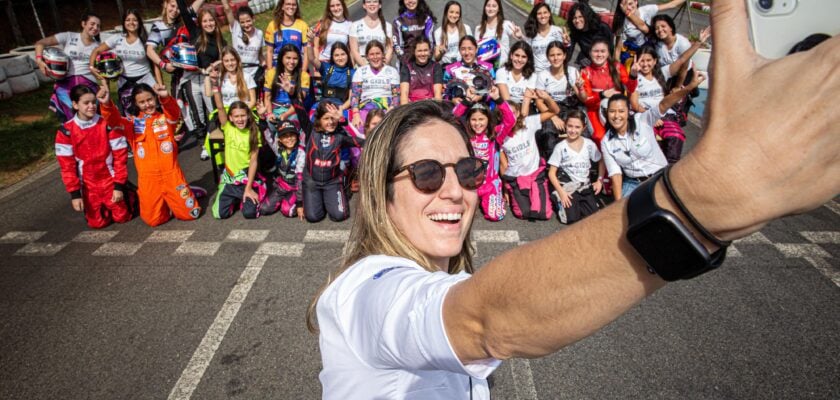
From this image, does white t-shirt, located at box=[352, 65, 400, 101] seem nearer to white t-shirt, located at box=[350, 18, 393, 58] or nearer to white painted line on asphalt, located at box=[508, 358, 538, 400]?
white t-shirt, located at box=[350, 18, 393, 58]

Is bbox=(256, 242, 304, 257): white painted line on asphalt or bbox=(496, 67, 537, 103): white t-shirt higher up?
bbox=(496, 67, 537, 103): white t-shirt

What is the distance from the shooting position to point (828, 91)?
0.53 m

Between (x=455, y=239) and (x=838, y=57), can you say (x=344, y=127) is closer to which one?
(x=455, y=239)

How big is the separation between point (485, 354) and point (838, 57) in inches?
25.3

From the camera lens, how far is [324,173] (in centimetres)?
593

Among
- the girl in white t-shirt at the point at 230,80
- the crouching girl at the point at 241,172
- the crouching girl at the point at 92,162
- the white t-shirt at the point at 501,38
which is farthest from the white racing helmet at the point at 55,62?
the white t-shirt at the point at 501,38

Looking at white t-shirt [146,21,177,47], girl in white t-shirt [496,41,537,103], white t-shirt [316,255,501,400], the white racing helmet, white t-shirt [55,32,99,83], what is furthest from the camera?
white t-shirt [146,21,177,47]

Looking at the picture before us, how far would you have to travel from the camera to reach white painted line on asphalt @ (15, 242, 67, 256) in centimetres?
507

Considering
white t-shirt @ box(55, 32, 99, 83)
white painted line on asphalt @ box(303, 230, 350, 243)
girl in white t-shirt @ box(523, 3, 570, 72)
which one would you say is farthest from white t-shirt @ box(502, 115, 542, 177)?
white t-shirt @ box(55, 32, 99, 83)

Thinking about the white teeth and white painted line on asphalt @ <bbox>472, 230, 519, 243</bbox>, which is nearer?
the white teeth

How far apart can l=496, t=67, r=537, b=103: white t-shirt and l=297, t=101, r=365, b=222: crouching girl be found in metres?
2.57

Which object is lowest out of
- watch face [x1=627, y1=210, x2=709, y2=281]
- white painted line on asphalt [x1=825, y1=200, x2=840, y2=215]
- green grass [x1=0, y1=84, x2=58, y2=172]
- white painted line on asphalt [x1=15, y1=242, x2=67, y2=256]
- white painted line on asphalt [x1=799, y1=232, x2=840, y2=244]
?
white painted line on asphalt [x1=825, y1=200, x2=840, y2=215]

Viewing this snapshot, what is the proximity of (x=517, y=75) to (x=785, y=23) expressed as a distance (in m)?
6.23

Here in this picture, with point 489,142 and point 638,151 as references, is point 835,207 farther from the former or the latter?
point 489,142
